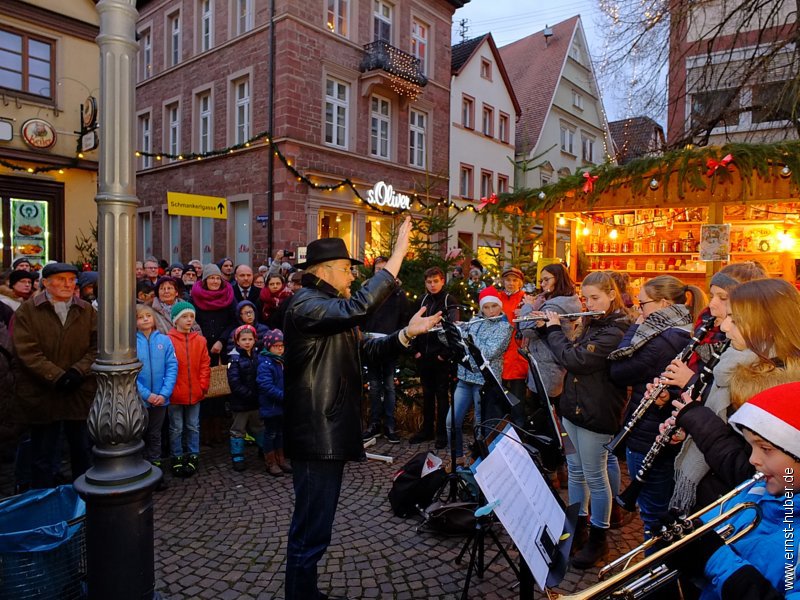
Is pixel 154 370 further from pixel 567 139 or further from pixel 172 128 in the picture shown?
pixel 567 139

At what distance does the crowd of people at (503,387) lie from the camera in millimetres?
2055

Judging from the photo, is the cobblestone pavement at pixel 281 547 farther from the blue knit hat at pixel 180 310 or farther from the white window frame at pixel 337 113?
the white window frame at pixel 337 113

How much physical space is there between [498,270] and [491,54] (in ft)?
60.3

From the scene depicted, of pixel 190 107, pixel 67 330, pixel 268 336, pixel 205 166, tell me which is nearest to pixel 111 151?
pixel 67 330

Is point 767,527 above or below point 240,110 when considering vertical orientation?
below

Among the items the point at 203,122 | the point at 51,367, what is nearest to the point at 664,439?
the point at 51,367

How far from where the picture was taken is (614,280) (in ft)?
12.1

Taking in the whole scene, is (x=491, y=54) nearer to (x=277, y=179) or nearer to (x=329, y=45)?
(x=329, y=45)

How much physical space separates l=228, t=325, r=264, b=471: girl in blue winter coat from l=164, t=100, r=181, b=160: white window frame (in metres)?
15.9

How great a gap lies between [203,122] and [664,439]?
18.6 meters

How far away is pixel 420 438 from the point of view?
243 inches

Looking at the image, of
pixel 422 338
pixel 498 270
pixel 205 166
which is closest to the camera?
pixel 422 338

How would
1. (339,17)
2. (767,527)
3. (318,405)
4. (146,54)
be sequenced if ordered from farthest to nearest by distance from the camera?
(146,54) → (339,17) → (318,405) → (767,527)

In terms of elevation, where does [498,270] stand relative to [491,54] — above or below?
below
